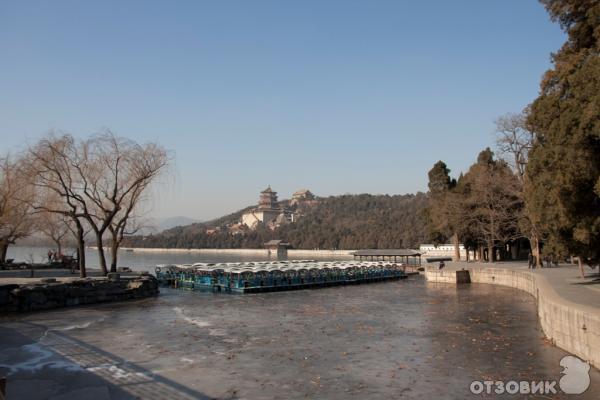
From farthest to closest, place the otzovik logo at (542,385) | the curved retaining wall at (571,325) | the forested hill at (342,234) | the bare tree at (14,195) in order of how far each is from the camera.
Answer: the forested hill at (342,234) → the bare tree at (14,195) → the curved retaining wall at (571,325) → the otzovik logo at (542,385)

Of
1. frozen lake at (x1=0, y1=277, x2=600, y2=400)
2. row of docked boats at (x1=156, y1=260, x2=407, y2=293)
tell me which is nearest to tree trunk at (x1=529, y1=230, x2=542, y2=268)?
row of docked boats at (x1=156, y1=260, x2=407, y2=293)

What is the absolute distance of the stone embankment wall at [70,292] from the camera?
25.3 m

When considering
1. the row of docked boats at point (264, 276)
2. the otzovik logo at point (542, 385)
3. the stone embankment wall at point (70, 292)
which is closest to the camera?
the otzovik logo at point (542, 385)

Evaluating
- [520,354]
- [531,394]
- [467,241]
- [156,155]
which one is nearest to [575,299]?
[520,354]

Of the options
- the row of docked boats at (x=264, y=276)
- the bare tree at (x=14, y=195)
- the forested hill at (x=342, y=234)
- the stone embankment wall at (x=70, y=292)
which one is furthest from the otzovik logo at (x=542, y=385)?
the forested hill at (x=342, y=234)

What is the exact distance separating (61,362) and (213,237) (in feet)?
568

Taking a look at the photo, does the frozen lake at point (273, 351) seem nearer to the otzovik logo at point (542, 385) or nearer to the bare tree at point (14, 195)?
the otzovik logo at point (542, 385)

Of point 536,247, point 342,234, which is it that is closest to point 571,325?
point 536,247

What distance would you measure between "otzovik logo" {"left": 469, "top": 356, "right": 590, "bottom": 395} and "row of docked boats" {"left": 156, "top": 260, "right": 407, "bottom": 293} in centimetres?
2497

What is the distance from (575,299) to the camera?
674 inches

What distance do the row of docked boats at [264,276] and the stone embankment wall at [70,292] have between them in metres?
5.02

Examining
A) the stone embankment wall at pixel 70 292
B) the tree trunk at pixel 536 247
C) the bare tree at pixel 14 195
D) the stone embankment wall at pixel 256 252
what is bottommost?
the stone embankment wall at pixel 256 252

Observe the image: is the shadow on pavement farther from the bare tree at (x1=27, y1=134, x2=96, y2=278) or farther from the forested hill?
the forested hill

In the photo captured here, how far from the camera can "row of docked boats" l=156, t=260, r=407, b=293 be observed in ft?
121
